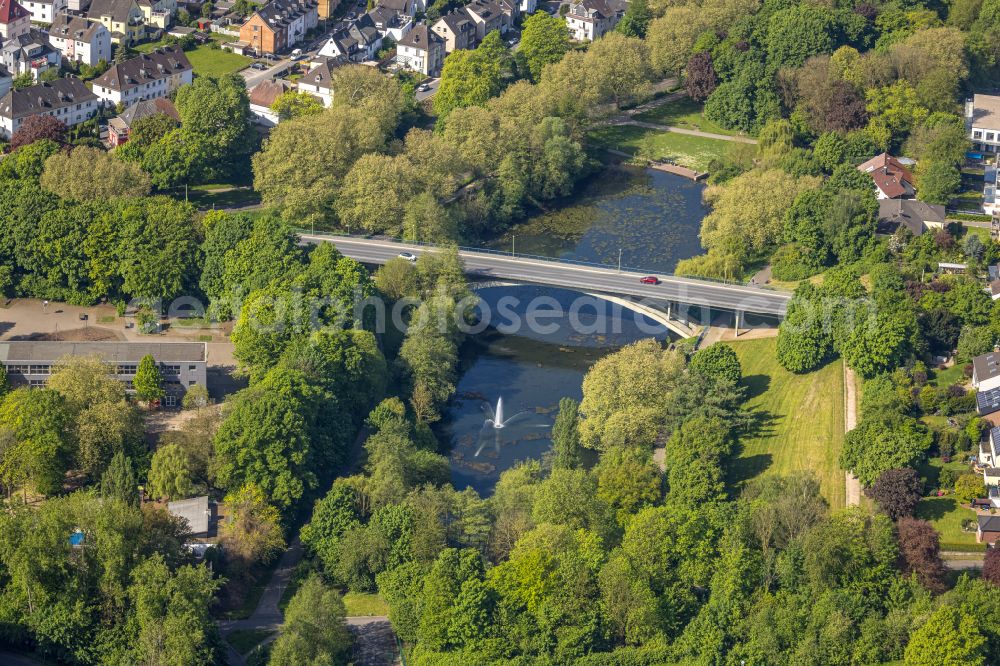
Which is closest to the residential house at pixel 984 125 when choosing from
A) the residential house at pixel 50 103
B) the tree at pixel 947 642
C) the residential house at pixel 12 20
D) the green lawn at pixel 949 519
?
the green lawn at pixel 949 519

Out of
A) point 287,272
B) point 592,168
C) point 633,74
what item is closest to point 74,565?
point 287,272

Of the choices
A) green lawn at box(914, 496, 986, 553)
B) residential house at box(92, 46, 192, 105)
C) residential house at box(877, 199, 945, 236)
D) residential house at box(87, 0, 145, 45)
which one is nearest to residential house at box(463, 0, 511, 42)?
residential house at box(92, 46, 192, 105)

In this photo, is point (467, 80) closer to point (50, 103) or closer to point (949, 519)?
point (50, 103)

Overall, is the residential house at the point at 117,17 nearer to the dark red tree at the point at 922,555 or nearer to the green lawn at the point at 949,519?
the green lawn at the point at 949,519

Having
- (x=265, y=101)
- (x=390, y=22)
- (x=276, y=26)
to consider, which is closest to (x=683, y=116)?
(x=390, y=22)

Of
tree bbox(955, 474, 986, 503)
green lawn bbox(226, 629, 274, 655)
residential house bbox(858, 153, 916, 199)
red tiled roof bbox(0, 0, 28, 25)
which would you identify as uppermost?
red tiled roof bbox(0, 0, 28, 25)

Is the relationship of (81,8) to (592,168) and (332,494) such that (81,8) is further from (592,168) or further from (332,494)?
(332,494)

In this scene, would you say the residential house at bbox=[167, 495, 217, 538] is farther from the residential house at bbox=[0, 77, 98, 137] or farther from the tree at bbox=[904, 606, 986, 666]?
the residential house at bbox=[0, 77, 98, 137]
